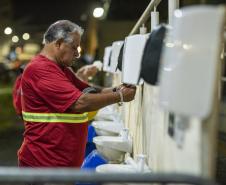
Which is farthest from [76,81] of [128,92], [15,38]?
[15,38]

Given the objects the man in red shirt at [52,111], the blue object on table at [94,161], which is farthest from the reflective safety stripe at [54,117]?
the blue object on table at [94,161]

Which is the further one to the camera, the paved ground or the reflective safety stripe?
the paved ground

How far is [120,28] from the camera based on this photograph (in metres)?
21.8

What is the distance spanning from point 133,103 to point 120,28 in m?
17.4

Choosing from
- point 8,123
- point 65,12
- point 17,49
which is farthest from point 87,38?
point 8,123

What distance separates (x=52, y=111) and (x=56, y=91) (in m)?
0.27

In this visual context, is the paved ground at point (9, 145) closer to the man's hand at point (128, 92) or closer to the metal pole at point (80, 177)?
the man's hand at point (128, 92)

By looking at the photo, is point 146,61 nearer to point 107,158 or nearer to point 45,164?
point 45,164

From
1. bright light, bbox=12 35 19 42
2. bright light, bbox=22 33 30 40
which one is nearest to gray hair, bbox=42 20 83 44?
bright light, bbox=12 35 19 42

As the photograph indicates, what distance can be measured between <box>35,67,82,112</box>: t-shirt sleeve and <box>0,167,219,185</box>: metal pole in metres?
1.59

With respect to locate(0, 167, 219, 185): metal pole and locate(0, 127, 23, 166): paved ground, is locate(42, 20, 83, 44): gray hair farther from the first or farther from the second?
locate(0, 127, 23, 166): paved ground

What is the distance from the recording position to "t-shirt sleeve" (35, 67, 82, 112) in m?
3.48

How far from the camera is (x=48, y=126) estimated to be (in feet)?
12.4

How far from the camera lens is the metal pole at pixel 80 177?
1857 mm
